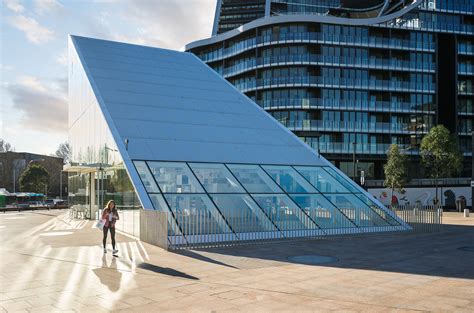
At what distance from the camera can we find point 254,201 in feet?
58.5

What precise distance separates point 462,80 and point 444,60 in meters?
4.30

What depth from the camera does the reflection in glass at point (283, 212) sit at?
17.6 m

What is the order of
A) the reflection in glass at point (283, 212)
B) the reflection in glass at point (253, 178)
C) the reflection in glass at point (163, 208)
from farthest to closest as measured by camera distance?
the reflection in glass at point (253, 178)
the reflection in glass at point (283, 212)
the reflection in glass at point (163, 208)

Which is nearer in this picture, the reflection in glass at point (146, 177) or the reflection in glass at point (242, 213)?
the reflection in glass at point (242, 213)

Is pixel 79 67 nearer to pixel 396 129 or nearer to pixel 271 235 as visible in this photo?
pixel 271 235

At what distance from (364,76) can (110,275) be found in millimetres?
59864

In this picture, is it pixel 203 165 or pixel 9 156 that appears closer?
pixel 203 165

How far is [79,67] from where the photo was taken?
1070 inches

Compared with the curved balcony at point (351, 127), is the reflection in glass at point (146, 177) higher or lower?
lower

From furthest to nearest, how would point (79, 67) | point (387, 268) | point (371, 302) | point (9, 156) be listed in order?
1. point (9, 156)
2. point (79, 67)
3. point (387, 268)
4. point (371, 302)

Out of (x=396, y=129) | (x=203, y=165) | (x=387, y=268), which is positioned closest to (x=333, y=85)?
(x=396, y=129)

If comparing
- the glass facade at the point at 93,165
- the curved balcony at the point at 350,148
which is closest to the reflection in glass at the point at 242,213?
the glass facade at the point at 93,165

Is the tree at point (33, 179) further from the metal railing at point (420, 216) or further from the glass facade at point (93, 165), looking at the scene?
the metal railing at point (420, 216)

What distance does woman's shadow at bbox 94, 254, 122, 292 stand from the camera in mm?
9462
